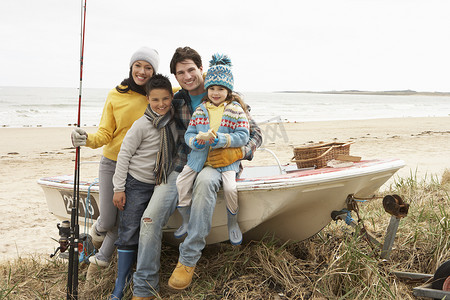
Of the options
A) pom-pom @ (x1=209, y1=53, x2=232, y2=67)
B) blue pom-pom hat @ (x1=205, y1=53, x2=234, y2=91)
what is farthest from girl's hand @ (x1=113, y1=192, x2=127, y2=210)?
pom-pom @ (x1=209, y1=53, x2=232, y2=67)

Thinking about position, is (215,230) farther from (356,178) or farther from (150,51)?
(150,51)

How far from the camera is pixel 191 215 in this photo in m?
2.79

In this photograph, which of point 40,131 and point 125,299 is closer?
point 125,299

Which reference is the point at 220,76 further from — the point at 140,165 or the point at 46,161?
the point at 46,161

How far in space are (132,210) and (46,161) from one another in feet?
25.2

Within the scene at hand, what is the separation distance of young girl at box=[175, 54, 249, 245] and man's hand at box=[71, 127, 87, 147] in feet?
2.42

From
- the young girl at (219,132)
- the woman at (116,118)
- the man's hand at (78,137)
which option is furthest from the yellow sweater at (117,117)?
the young girl at (219,132)

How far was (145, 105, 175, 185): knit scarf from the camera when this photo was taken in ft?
9.70

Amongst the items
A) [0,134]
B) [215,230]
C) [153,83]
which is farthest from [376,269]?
[0,134]

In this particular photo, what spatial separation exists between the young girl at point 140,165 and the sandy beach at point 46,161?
73.2 inches

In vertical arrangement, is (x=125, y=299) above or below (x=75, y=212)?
below

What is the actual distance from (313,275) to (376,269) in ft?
1.45

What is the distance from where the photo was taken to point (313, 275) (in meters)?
3.04

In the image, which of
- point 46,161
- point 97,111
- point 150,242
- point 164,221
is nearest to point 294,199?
point 164,221
